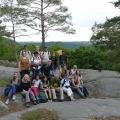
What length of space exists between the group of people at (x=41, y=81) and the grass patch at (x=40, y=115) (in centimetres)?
135

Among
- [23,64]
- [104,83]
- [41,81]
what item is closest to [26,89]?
[41,81]

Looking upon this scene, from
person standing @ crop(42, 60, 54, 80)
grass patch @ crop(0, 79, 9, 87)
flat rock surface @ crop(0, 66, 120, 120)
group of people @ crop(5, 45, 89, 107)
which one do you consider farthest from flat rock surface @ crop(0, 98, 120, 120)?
grass patch @ crop(0, 79, 9, 87)

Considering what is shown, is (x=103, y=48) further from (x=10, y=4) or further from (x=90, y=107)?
(x=10, y=4)

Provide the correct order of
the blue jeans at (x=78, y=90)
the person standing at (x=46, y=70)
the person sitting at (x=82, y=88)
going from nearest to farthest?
the blue jeans at (x=78, y=90) < the person standing at (x=46, y=70) < the person sitting at (x=82, y=88)

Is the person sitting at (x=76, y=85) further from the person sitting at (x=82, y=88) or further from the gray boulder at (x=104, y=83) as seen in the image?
the gray boulder at (x=104, y=83)

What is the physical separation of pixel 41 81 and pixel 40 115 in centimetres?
304

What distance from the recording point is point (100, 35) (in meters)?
16.5

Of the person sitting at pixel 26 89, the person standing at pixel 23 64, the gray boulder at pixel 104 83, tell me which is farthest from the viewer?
the gray boulder at pixel 104 83

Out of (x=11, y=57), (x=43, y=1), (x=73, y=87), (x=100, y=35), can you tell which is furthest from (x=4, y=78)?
(x=11, y=57)

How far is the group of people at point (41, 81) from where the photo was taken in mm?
12516

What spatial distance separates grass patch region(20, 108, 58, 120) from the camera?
10359 mm

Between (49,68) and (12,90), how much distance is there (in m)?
2.52

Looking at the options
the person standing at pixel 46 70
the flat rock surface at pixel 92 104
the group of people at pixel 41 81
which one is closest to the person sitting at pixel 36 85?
the group of people at pixel 41 81

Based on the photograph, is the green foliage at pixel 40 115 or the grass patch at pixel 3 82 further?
the grass patch at pixel 3 82
